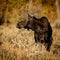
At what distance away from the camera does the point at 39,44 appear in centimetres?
358

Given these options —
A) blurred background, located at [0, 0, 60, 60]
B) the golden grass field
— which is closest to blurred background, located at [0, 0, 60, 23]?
blurred background, located at [0, 0, 60, 60]

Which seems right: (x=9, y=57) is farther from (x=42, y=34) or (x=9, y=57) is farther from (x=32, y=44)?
(x=42, y=34)

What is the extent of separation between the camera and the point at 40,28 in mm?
3645

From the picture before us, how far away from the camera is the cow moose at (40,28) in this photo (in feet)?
11.8

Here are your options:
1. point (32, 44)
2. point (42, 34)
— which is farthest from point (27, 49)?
point (42, 34)

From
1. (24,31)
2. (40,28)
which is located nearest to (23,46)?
(24,31)

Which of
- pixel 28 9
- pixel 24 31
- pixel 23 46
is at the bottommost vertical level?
pixel 23 46

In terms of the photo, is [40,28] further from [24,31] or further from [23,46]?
[23,46]

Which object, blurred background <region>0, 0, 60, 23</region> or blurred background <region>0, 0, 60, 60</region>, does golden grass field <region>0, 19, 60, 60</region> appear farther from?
blurred background <region>0, 0, 60, 23</region>

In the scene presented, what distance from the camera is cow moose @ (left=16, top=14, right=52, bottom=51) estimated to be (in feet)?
11.8

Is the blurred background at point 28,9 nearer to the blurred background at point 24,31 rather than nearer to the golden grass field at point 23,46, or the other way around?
the blurred background at point 24,31

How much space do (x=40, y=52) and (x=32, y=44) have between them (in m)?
0.17

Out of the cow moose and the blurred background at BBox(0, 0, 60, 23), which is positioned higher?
the blurred background at BBox(0, 0, 60, 23)

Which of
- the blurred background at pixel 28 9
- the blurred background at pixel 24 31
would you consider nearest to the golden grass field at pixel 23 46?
the blurred background at pixel 24 31
